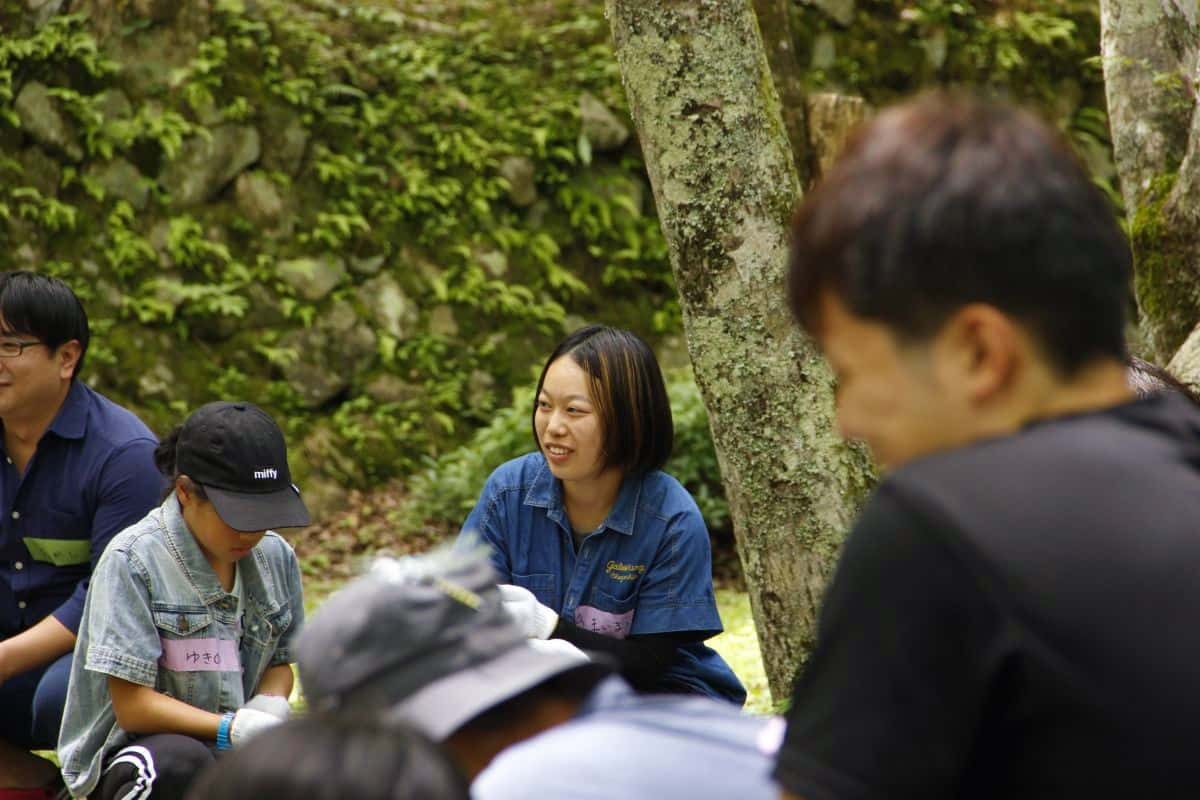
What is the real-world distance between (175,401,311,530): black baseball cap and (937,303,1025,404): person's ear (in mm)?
2225

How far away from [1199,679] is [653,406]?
2.50 metres

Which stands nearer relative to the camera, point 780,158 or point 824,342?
point 824,342

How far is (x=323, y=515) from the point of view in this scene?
8336 millimetres

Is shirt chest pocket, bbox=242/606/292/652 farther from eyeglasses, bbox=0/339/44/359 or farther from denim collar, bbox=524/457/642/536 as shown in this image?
eyeglasses, bbox=0/339/44/359

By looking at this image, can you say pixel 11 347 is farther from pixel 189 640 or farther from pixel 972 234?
pixel 972 234

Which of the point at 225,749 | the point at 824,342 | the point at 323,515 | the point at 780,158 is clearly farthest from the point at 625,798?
the point at 323,515

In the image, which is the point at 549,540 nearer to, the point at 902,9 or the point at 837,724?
the point at 837,724

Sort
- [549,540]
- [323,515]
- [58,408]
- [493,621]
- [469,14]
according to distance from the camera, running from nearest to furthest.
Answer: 1. [493,621]
2. [549,540]
3. [58,408]
4. [323,515]
5. [469,14]

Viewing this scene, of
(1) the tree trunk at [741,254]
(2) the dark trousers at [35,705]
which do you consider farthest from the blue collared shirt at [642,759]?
(2) the dark trousers at [35,705]

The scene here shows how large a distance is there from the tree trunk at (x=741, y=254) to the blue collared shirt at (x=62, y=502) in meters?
1.72

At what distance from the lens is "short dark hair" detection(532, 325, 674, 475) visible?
140 inches

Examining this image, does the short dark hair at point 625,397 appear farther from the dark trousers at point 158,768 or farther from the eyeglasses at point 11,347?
the eyeglasses at point 11,347

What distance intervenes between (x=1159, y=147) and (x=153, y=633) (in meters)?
4.16

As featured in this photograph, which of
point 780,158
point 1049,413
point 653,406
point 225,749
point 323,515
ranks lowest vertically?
point 323,515
